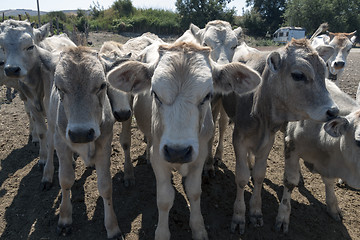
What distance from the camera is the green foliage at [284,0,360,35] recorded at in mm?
42625

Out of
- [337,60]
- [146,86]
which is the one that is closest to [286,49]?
[146,86]

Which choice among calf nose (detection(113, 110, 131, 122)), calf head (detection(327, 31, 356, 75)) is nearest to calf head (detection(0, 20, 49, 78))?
calf nose (detection(113, 110, 131, 122))

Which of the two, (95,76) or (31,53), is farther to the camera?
(31,53)

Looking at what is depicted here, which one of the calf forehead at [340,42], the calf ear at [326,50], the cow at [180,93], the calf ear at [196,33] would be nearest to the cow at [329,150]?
the calf ear at [326,50]

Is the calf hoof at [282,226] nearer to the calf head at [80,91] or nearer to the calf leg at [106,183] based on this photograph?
the calf leg at [106,183]

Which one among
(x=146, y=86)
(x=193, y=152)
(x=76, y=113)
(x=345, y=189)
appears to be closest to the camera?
(x=193, y=152)

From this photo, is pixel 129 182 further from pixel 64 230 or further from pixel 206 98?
pixel 206 98

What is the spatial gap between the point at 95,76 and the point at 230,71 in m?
1.40

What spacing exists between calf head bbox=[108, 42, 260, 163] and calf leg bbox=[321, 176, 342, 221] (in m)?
2.19

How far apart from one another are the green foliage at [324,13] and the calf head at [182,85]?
46.3m

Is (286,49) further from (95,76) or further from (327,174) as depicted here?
(95,76)

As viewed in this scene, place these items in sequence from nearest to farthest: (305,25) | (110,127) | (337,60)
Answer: (110,127)
(337,60)
(305,25)

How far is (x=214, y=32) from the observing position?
15.4 ft

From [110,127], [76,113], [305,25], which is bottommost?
[305,25]
